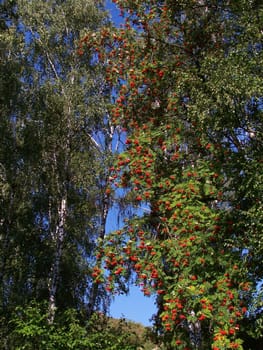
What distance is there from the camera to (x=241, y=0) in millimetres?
8148

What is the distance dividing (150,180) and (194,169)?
2.84ft

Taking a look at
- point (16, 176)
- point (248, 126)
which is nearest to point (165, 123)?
point (248, 126)

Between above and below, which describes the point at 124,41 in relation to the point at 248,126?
above

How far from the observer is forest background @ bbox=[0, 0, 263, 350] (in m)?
7.08

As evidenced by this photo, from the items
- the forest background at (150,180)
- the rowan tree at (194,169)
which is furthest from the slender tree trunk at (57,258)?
the rowan tree at (194,169)

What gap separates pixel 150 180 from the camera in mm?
8352

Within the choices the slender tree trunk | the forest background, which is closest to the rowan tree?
the forest background

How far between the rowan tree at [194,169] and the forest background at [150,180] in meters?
0.03

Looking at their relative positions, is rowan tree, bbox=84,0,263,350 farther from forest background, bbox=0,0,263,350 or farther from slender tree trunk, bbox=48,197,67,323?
slender tree trunk, bbox=48,197,67,323

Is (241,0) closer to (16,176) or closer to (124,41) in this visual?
(124,41)

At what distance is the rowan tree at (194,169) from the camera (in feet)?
22.5

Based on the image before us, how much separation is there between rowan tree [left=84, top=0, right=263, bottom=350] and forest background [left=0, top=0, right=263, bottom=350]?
0.10 ft

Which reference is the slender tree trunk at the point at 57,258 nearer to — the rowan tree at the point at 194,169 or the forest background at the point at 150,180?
the forest background at the point at 150,180

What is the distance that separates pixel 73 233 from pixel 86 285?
2392mm
